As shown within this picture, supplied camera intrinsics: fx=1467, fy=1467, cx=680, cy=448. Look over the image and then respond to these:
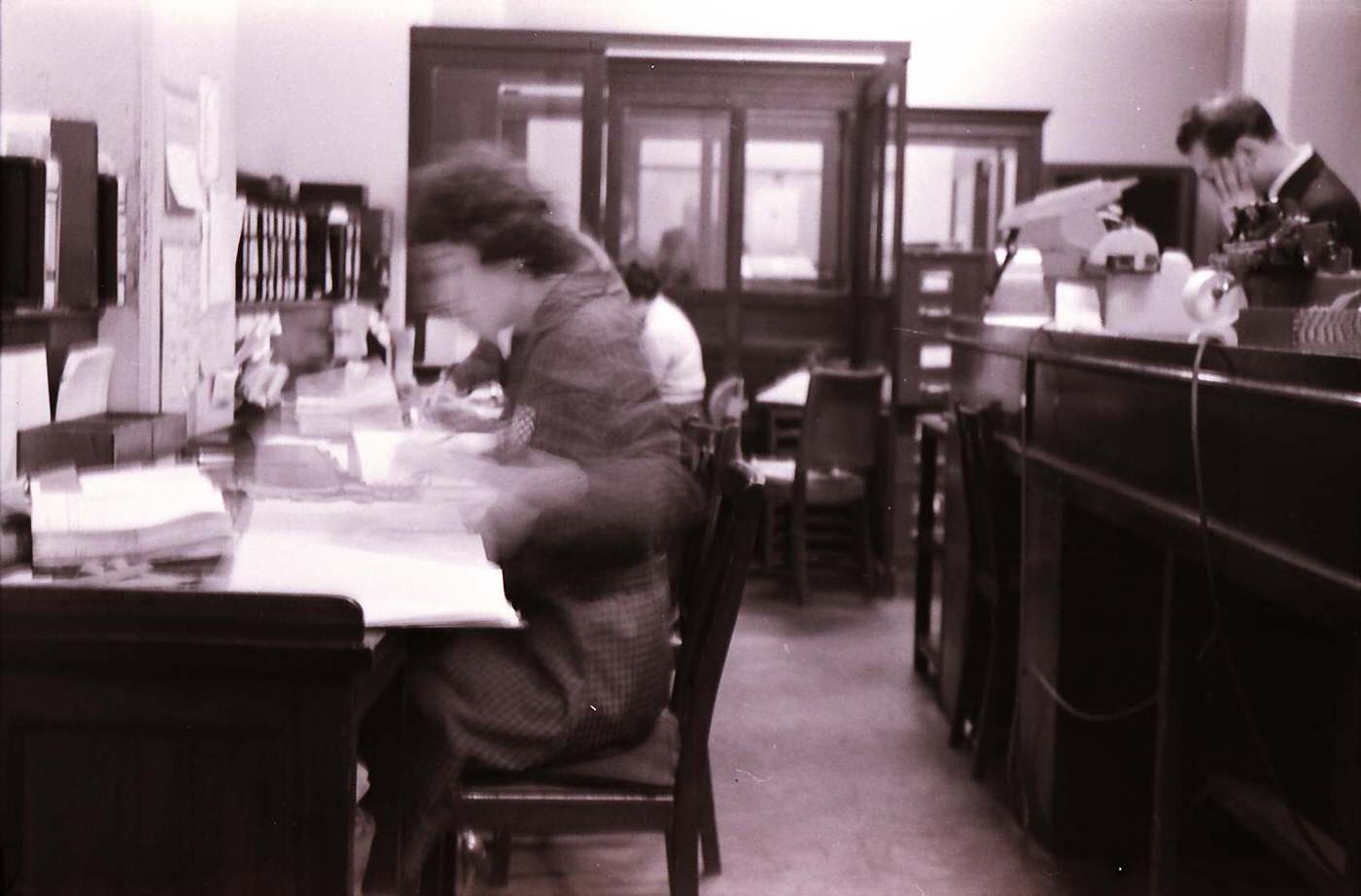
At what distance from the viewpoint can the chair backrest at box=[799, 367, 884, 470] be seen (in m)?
5.77

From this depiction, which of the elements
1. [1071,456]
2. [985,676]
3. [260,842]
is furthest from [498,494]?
[985,676]

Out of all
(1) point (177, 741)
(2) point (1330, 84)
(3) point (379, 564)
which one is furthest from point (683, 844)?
(2) point (1330, 84)

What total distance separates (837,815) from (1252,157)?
2.08 m

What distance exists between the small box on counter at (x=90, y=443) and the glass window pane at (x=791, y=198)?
5.17 meters

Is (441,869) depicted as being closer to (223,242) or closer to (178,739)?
(178,739)

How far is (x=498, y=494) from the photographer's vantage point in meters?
2.02

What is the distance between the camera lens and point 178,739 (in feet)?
4.53

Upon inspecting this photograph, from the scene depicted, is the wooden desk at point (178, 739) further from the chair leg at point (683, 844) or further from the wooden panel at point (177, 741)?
the chair leg at point (683, 844)

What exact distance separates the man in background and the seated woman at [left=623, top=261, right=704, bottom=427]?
222cm

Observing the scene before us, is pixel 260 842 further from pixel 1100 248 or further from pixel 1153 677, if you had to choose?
pixel 1100 248

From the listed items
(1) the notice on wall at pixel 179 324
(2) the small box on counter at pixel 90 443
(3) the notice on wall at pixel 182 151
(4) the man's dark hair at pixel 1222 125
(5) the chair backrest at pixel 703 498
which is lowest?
(5) the chair backrest at pixel 703 498

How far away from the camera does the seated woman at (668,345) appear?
5.66 m

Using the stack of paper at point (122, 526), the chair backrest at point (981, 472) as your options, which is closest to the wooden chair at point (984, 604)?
the chair backrest at point (981, 472)

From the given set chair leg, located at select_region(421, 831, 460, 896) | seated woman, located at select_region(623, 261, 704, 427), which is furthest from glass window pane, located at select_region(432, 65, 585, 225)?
chair leg, located at select_region(421, 831, 460, 896)
